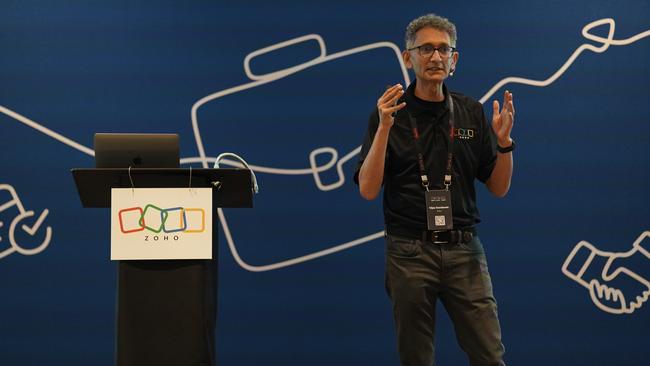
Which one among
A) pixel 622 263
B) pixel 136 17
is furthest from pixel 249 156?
pixel 622 263

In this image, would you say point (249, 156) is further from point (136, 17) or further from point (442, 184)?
point (442, 184)

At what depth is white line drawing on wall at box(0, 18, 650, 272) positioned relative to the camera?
3424 millimetres

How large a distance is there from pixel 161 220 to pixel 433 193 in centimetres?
92

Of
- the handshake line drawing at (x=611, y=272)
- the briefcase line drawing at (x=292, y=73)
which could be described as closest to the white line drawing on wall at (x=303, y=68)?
the briefcase line drawing at (x=292, y=73)

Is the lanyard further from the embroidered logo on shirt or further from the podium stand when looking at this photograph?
the podium stand

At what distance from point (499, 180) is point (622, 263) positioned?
1.35 metres

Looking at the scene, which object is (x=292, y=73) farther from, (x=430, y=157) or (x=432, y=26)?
(x=430, y=157)

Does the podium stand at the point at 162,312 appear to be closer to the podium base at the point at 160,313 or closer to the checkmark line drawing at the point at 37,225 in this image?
the podium base at the point at 160,313

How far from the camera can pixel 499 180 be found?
2.49 m

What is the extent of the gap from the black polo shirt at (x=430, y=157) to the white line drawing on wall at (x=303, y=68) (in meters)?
0.97

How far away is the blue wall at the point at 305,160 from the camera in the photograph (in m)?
3.42

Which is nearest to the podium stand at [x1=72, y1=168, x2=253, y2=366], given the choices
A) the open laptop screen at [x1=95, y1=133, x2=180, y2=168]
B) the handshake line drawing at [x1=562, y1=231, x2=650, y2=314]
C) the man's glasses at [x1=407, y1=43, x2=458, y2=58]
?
the open laptop screen at [x1=95, y1=133, x2=180, y2=168]

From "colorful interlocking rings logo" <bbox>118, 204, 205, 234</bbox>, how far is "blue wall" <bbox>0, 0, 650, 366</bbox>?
139 centimetres

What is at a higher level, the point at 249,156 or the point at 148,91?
the point at 148,91
